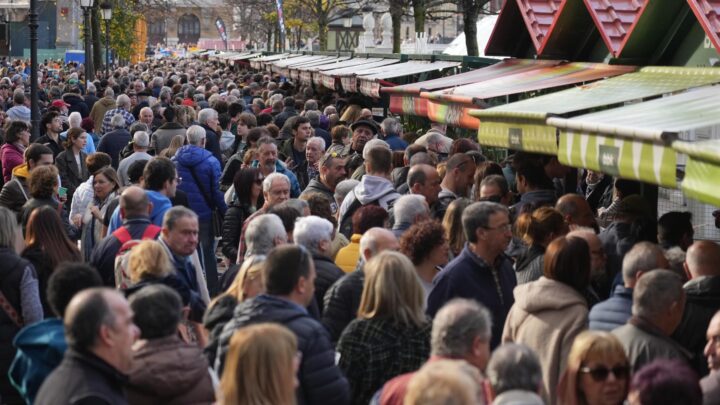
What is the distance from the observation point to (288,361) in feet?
16.9

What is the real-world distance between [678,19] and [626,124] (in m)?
4.40

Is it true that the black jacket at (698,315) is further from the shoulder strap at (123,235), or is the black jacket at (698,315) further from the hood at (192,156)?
the hood at (192,156)

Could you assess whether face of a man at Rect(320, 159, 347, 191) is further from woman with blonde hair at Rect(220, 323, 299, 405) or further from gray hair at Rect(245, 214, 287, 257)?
woman with blonde hair at Rect(220, 323, 299, 405)

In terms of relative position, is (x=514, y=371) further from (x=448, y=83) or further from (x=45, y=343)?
(x=448, y=83)

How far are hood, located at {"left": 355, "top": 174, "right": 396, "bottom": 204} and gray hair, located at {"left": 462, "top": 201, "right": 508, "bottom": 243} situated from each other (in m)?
2.88

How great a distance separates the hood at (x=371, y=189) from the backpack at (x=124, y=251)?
2.14 m

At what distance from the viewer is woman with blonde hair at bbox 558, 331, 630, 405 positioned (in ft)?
19.5

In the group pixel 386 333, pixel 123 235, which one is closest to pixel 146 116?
pixel 123 235

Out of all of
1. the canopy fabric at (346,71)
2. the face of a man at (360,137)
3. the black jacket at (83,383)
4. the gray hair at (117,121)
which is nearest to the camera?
the black jacket at (83,383)

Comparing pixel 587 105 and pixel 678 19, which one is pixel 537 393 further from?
pixel 678 19

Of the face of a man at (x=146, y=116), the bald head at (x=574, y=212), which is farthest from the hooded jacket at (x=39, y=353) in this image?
the face of a man at (x=146, y=116)

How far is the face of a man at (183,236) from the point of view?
8547 mm

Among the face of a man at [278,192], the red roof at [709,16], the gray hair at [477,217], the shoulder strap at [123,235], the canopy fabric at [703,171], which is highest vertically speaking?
the red roof at [709,16]

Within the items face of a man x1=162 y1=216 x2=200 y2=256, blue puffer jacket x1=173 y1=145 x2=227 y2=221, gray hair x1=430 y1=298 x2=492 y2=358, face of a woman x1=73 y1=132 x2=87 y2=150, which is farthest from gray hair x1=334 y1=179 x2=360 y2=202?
gray hair x1=430 y1=298 x2=492 y2=358
